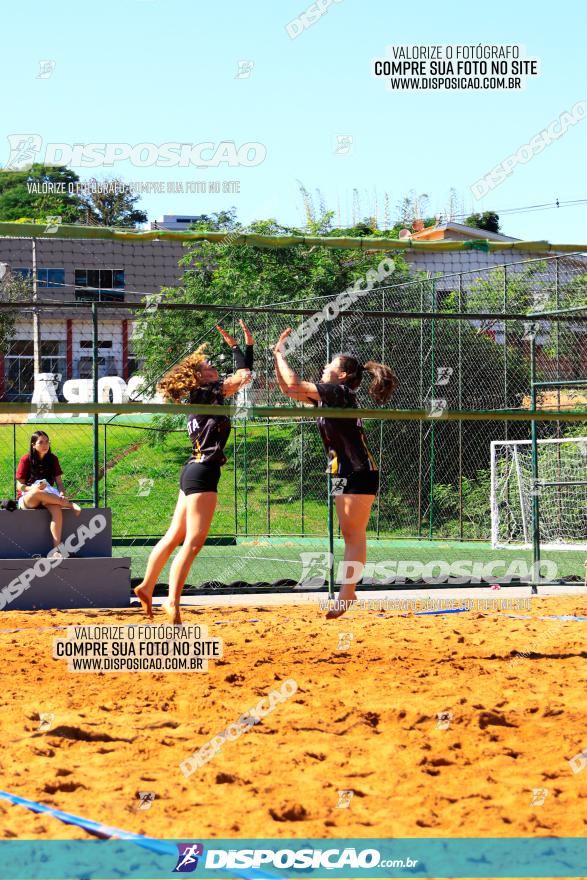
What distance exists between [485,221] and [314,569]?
3624 centimetres

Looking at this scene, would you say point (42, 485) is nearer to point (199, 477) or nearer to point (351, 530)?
A: point (199, 477)

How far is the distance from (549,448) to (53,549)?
11.1 m

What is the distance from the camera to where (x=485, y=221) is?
48.6 meters

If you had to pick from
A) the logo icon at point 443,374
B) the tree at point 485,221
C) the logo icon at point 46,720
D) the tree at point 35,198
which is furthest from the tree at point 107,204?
the logo icon at point 46,720

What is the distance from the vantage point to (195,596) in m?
11.7

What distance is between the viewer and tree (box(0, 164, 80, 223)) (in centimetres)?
5641

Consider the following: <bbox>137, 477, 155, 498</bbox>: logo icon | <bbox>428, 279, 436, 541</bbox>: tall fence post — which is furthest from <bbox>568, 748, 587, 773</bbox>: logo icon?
<bbox>137, 477, 155, 498</bbox>: logo icon

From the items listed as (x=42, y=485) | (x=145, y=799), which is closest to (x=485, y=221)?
(x=42, y=485)

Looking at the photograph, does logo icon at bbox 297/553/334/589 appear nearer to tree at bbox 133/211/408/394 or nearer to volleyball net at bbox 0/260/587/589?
volleyball net at bbox 0/260/587/589

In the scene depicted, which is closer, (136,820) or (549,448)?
(136,820)

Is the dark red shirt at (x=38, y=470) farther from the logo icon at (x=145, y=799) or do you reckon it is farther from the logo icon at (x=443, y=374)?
the logo icon at (x=443, y=374)

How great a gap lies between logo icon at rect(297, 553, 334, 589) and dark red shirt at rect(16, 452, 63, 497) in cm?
296

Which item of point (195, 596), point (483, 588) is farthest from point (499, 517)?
point (195, 596)

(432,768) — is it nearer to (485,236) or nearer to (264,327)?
(264,327)
